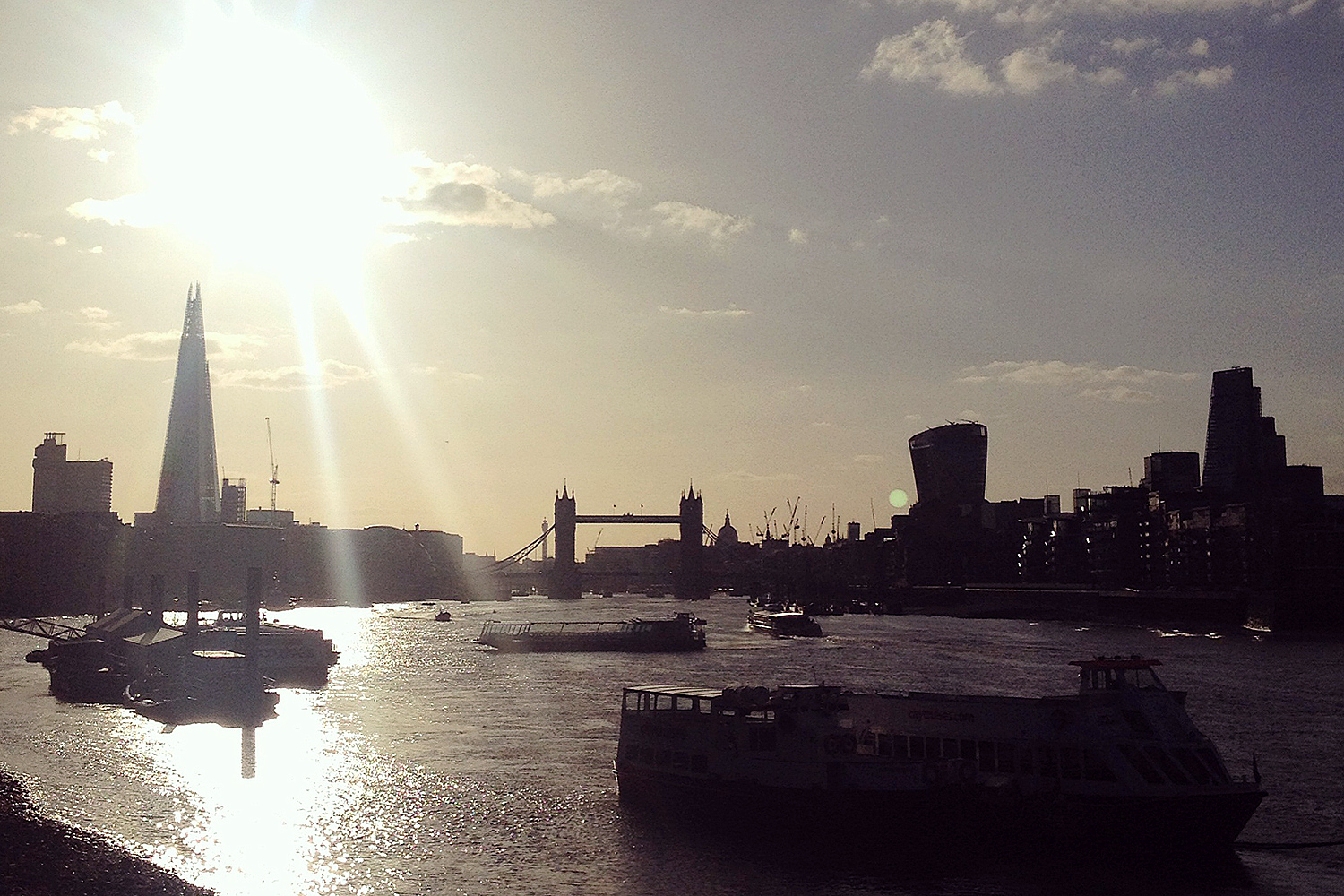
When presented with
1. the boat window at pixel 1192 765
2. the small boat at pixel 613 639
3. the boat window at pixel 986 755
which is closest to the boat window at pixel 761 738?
the boat window at pixel 986 755

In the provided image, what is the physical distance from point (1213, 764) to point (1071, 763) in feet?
15.6

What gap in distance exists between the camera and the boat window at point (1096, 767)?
42.8 metres

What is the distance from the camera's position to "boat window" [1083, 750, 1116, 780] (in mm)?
42812

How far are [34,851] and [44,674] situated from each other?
264 ft

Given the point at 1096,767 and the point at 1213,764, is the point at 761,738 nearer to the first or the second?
the point at 1096,767

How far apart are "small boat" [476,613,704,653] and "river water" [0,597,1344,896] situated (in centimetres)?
3128

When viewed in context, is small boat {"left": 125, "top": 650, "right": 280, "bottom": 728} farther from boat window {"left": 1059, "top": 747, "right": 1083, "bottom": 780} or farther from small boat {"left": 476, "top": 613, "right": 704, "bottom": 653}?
small boat {"left": 476, "top": 613, "right": 704, "bottom": 653}

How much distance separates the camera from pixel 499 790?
5497cm

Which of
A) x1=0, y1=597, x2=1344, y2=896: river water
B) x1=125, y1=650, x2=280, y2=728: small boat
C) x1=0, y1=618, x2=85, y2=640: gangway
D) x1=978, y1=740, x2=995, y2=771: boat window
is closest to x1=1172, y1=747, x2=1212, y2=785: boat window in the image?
x1=0, y1=597, x2=1344, y2=896: river water

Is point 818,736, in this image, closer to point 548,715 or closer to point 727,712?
point 727,712

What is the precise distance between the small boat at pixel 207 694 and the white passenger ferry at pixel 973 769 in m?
42.6

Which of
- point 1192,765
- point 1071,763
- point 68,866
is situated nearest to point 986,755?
point 1071,763

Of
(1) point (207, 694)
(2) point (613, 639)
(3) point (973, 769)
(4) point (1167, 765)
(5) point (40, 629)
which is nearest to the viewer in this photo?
(4) point (1167, 765)

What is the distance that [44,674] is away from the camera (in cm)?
11394
